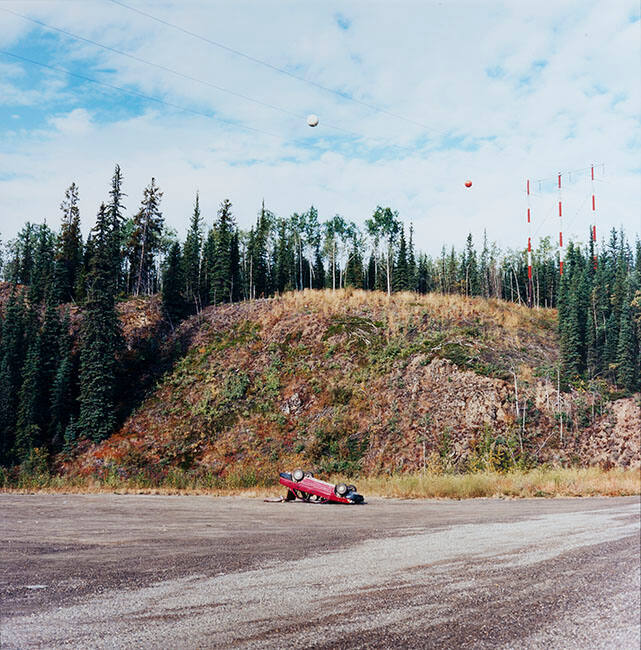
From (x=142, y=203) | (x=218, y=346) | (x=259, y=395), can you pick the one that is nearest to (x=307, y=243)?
(x=142, y=203)

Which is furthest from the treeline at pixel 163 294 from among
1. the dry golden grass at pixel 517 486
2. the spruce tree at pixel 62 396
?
the dry golden grass at pixel 517 486

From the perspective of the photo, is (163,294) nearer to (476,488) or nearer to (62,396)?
(62,396)

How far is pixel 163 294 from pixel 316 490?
4254cm

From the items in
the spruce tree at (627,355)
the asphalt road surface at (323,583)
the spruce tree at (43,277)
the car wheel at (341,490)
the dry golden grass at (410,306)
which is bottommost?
the car wheel at (341,490)

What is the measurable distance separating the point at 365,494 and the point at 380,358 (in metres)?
18.3

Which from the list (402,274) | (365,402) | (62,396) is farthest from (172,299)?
(402,274)

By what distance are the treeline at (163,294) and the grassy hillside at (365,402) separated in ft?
10.4

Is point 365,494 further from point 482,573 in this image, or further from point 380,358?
point 380,358

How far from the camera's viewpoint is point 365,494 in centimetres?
1964

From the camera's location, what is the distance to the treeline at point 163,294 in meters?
39.8

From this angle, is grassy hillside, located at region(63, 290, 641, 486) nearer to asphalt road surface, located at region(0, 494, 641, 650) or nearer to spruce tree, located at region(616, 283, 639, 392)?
spruce tree, located at region(616, 283, 639, 392)

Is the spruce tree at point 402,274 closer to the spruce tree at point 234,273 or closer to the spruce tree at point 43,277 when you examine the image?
the spruce tree at point 234,273

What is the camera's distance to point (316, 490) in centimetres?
1702

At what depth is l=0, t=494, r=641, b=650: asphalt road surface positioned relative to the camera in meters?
5.27
